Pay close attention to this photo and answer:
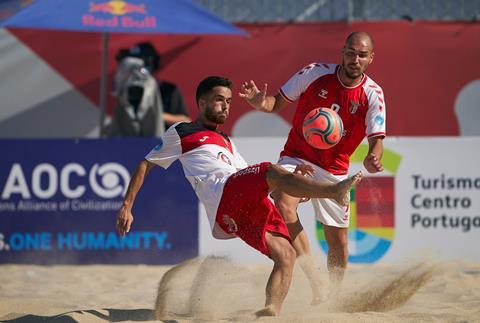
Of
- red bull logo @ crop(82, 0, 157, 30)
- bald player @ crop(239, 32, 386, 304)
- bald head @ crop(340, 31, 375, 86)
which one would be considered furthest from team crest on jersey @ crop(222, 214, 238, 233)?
red bull logo @ crop(82, 0, 157, 30)

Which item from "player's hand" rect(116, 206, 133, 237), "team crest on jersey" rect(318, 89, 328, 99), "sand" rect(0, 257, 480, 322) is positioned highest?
"team crest on jersey" rect(318, 89, 328, 99)

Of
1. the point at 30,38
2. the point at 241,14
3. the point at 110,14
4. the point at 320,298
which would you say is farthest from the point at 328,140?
the point at 30,38

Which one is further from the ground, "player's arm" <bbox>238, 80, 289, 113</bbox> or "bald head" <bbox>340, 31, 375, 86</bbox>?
"bald head" <bbox>340, 31, 375, 86</bbox>

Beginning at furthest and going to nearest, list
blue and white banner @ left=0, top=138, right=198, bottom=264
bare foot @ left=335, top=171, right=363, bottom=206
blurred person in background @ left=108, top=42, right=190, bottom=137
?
blurred person in background @ left=108, top=42, right=190, bottom=137 → blue and white banner @ left=0, top=138, right=198, bottom=264 → bare foot @ left=335, top=171, right=363, bottom=206

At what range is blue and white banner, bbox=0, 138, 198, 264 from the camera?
29.0 feet

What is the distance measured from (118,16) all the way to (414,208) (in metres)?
3.87

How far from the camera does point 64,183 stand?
884cm

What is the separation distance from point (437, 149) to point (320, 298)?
324 cm

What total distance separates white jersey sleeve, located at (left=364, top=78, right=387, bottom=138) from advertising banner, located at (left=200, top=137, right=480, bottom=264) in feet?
8.55

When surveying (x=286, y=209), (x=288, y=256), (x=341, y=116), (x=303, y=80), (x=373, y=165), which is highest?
→ (x=303, y=80)

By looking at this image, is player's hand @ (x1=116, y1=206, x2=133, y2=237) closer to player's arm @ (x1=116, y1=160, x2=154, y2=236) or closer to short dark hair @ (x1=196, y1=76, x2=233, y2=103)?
player's arm @ (x1=116, y1=160, x2=154, y2=236)

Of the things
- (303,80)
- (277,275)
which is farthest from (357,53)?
(277,275)

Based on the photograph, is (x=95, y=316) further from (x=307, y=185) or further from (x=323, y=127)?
(x=323, y=127)

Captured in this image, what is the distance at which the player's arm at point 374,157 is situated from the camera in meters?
5.65
